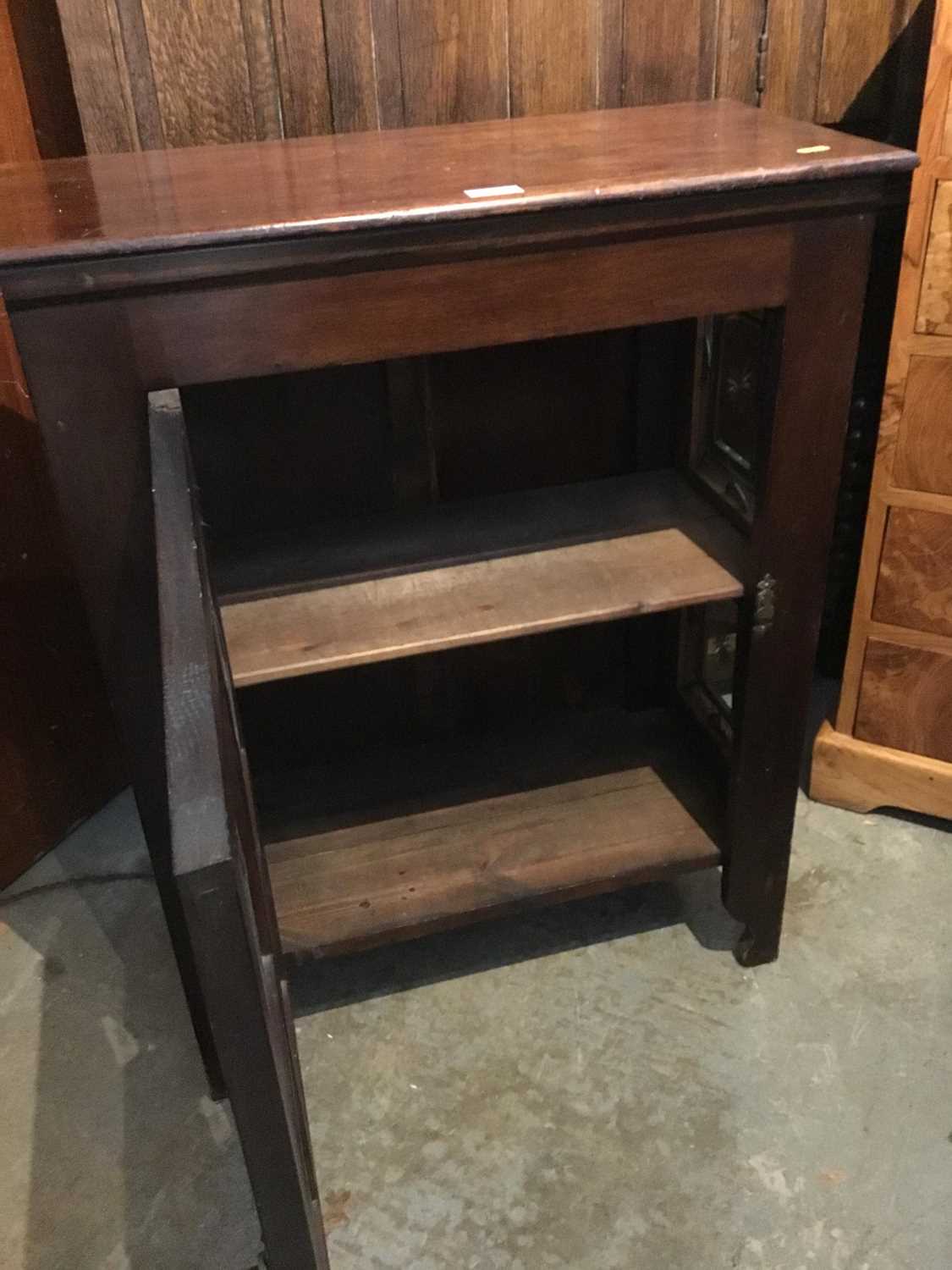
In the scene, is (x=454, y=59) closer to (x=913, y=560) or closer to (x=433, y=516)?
(x=433, y=516)

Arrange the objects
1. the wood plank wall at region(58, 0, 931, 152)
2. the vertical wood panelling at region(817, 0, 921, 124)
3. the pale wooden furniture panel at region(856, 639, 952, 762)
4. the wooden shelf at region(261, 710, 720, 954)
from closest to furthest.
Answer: the wood plank wall at region(58, 0, 931, 152), the wooden shelf at region(261, 710, 720, 954), the vertical wood panelling at region(817, 0, 921, 124), the pale wooden furniture panel at region(856, 639, 952, 762)

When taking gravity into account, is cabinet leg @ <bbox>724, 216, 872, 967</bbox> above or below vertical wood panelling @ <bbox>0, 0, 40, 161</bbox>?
below

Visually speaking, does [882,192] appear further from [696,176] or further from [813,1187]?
[813,1187]

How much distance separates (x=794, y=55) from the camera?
5.14 feet

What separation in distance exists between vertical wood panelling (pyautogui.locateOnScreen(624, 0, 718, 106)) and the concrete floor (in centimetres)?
114

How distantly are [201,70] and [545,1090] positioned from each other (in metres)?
1.34

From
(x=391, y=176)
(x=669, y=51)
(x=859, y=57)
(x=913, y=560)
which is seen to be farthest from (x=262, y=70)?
(x=913, y=560)

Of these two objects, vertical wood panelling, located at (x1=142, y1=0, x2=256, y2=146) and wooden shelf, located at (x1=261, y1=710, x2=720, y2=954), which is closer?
vertical wood panelling, located at (x1=142, y1=0, x2=256, y2=146)

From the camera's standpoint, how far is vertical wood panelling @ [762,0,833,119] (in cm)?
154

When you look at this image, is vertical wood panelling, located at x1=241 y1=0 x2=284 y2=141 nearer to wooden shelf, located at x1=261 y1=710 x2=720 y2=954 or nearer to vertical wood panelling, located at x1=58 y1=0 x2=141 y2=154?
vertical wood panelling, located at x1=58 y1=0 x2=141 y2=154

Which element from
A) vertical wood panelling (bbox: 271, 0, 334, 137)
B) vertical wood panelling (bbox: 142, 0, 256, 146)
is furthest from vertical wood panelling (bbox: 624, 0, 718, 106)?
vertical wood panelling (bbox: 142, 0, 256, 146)

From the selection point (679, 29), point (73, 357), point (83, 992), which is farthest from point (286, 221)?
point (83, 992)

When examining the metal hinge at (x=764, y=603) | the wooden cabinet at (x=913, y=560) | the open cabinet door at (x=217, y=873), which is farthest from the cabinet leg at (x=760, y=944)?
the open cabinet door at (x=217, y=873)

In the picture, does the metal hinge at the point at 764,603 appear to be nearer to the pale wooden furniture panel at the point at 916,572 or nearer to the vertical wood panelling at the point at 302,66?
the pale wooden furniture panel at the point at 916,572
